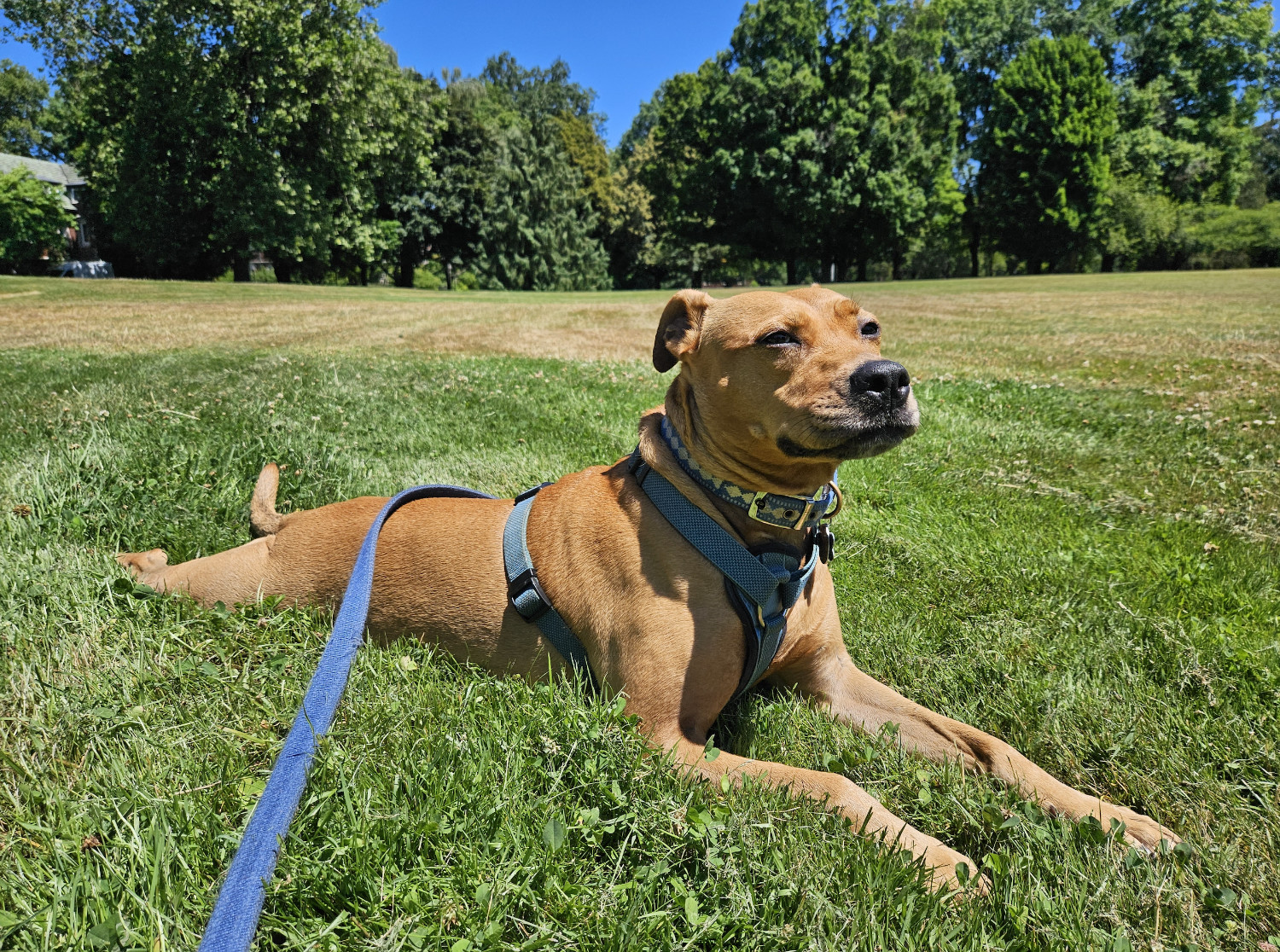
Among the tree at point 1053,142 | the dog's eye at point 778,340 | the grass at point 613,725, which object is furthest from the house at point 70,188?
the tree at point 1053,142

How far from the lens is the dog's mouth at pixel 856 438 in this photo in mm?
2549

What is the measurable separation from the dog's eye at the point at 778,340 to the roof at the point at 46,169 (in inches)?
3008

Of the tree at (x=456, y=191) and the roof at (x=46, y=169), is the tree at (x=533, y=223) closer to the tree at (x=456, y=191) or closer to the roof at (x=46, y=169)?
the tree at (x=456, y=191)

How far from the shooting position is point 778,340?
9.52 ft

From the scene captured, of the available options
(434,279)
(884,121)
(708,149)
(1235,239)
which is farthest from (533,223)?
(1235,239)

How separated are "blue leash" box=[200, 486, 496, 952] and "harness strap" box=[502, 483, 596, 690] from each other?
0.56 metres

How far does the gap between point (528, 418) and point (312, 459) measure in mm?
2439

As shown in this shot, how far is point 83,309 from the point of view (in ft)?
60.1

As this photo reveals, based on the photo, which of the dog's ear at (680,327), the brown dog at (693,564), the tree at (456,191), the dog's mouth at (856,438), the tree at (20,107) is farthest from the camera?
the tree at (20,107)

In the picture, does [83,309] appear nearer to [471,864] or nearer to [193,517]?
[193,517]

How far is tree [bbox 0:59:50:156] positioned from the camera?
64.4m

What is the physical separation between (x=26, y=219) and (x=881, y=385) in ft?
191

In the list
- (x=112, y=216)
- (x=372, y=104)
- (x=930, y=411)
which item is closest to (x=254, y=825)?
(x=930, y=411)

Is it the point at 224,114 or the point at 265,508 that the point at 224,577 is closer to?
the point at 265,508
